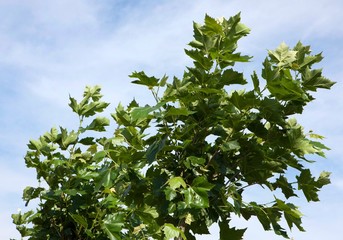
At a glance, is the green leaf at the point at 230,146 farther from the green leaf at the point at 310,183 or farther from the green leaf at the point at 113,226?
the green leaf at the point at 113,226

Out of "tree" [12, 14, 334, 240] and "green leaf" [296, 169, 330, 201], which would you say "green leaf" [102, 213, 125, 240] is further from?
"green leaf" [296, 169, 330, 201]

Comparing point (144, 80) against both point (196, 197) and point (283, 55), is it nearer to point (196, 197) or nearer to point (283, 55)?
point (196, 197)

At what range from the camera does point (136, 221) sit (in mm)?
5035

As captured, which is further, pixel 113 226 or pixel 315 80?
pixel 113 226

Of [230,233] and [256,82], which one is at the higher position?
[256,82]

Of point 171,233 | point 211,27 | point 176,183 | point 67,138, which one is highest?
point 67,138

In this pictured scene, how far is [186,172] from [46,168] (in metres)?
2.14

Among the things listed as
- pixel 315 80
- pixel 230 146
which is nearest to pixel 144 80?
pixel 230 146

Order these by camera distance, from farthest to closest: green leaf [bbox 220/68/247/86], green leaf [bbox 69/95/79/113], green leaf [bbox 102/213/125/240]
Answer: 1. green leaf [bbox 69/95/79/113]
2. green leaf [bbox 102/213/125/240]
3. green leaf [bbox 220/68/247/86]

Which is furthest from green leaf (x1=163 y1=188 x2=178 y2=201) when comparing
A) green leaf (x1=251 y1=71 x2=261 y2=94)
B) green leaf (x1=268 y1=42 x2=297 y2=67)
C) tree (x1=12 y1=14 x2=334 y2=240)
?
green leaf (x1=268 y1=42 x2=297 y2=67)

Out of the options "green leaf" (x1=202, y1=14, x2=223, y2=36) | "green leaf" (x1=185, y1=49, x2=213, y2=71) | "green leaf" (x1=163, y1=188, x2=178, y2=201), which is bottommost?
"green leaf" (x1=163, y1=188, x2=178, y2=201)

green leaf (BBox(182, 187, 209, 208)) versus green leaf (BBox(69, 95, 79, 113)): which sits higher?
green leaf (BBox(69, 95, 79, 113))

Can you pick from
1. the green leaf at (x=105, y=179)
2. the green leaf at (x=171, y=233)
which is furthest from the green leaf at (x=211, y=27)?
the green leaf at (x=171, y=233)

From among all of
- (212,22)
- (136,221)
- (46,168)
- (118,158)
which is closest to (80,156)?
(46,168)
